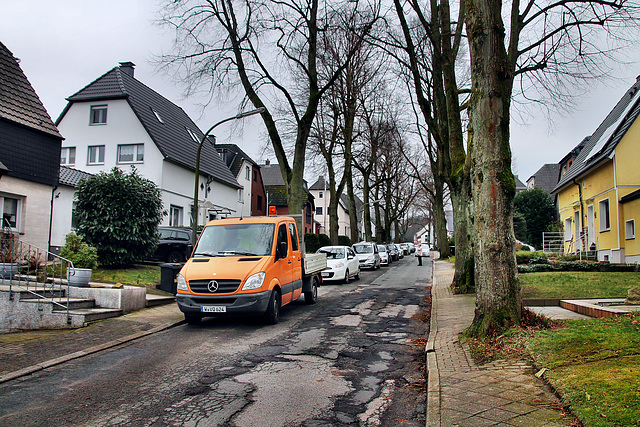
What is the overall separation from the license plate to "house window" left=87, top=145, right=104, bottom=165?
23953 mm

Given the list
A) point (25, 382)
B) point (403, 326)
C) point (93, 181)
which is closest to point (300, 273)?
point (403, 326)

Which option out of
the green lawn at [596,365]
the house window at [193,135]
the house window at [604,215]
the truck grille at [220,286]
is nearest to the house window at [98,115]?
the house window at [193,135]

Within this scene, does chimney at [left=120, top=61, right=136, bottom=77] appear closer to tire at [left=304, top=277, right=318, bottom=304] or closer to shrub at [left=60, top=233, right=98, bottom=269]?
shrub at [left=60, top=233, right=98, bottom=269]

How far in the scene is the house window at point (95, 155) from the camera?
3000 centimetres

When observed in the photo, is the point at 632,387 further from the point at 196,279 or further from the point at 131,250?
the point at 131,250

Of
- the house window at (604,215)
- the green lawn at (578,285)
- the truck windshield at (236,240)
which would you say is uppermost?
the house window at (604,215)

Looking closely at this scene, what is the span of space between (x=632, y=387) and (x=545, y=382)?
38.9 inches

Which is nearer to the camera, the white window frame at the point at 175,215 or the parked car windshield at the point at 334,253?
the parked car windshield at the point at 334,253

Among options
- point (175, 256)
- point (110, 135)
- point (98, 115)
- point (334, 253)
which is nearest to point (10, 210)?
point (175, 256)

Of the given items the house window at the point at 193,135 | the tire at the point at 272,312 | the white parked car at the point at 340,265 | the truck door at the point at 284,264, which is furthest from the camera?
the house window at the point at 193,135

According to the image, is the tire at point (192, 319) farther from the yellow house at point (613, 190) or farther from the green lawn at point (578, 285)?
the yellow house at point (613, 190)

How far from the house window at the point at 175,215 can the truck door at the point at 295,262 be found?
1941 centimetres

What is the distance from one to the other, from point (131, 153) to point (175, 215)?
4.57 m

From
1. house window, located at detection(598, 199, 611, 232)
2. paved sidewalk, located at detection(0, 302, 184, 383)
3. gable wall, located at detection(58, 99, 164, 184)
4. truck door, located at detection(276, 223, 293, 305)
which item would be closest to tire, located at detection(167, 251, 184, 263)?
gable wall, located at detection(58, 99, 164, 184)
